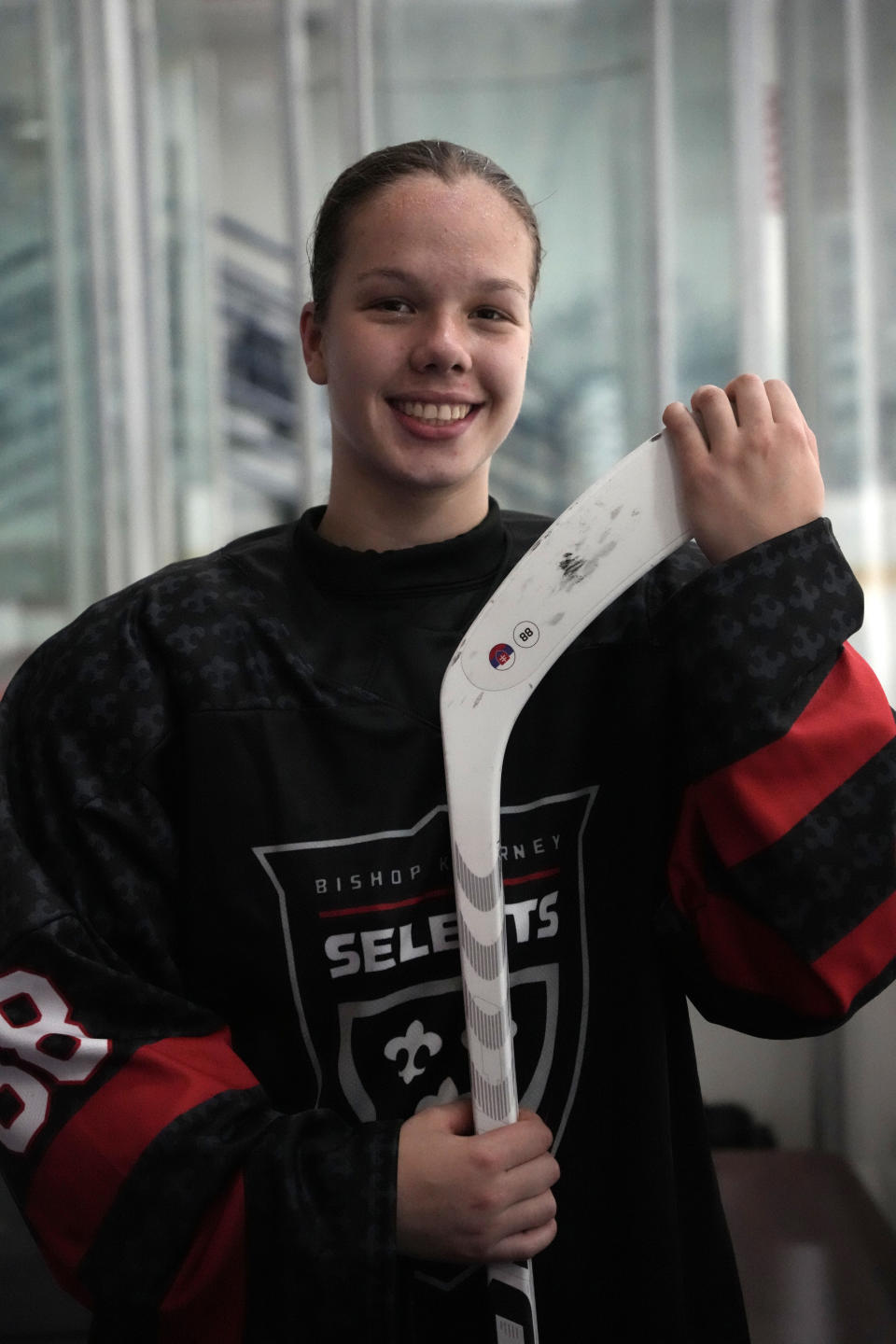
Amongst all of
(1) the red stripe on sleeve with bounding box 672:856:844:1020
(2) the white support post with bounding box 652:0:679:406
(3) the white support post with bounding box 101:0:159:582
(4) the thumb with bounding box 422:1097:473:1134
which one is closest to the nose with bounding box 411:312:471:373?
(1) the red stripe on sleeve with bounding box 672:856:844:1020

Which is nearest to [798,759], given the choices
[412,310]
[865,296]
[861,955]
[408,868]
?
[861,955]

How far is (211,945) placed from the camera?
2.36ft

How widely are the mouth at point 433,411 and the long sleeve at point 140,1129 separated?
260 mm

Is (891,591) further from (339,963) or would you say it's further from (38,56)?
(38,56)

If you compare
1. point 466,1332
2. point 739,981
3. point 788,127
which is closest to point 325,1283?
point 466,1332

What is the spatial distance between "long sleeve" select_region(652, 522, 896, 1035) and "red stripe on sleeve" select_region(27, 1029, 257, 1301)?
1.11 feet

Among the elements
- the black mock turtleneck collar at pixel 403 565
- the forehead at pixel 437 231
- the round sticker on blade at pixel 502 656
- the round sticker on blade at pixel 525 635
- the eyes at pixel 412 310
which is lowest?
the round sticker on blade at pixel 502 656

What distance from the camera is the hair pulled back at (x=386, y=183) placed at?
2.49 feet

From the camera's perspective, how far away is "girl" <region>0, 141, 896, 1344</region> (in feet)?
2.10

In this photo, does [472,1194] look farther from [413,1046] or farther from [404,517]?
[404,517]

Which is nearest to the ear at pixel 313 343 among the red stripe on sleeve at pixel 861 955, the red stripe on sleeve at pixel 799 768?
the red stripe on sleeve at pixel 799 768

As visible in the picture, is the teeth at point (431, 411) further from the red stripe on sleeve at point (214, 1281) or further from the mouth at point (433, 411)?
the red stripe on sleeve at point (214, 1281)

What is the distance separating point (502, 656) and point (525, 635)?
19 millimetres

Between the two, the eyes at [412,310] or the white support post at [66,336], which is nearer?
the eyes at [412,310]
